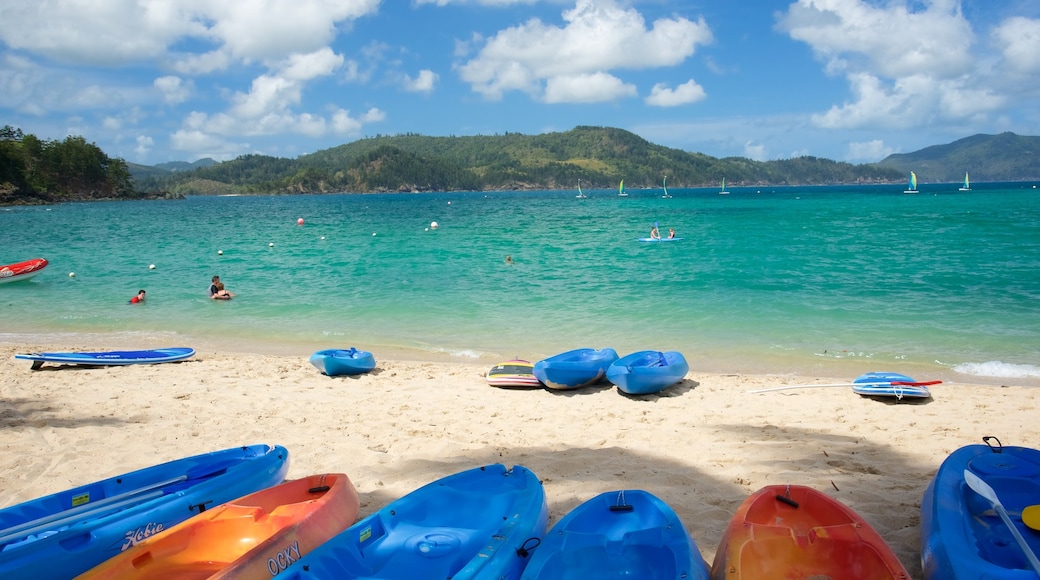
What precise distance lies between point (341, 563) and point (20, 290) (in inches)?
781

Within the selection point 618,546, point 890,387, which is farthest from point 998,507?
point 890,387

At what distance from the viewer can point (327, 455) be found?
596cm

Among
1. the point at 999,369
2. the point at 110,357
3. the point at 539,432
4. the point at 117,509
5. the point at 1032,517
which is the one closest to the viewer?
the point at 1032,517

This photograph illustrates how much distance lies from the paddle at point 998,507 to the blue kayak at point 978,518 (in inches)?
2.9

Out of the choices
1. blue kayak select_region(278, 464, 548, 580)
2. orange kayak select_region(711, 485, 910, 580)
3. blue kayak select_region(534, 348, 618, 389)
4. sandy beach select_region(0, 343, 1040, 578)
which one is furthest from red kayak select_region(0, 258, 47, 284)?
orange kayak select_region(711, 485, 910, 580)

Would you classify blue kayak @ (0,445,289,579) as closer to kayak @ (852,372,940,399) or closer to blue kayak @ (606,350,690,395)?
blue kayak @ (606,350,690,395)

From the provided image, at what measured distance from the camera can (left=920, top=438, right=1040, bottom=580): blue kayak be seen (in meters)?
3.20

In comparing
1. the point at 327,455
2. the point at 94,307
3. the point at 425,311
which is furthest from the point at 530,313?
the point at 94,307

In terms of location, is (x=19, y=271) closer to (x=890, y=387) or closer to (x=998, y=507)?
(x=890, y=387)

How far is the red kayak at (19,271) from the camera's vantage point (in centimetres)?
1855

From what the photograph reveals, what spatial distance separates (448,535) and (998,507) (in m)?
3.30

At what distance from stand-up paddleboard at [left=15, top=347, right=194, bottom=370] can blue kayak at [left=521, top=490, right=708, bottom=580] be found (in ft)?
27.8

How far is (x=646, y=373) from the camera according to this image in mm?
7656

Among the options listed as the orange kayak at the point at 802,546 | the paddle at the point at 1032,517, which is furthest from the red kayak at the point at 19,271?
the paddle at the point at 1032,517
